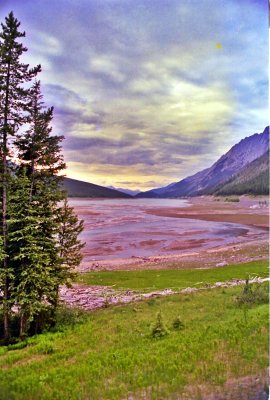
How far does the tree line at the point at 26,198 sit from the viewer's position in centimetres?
1441

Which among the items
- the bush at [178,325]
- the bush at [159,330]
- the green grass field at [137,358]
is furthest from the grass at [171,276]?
the bush at [159,330]

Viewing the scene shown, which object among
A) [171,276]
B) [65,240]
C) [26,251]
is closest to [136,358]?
[26,251]

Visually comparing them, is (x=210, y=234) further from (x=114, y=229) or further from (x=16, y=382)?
(x=16, y=382)

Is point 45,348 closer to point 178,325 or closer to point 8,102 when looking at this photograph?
point 178,325

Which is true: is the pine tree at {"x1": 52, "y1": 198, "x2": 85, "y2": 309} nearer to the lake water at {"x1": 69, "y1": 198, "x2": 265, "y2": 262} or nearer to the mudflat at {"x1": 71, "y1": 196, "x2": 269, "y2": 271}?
the mudflat at {"x1": 71, "y1": 196, "x2": 269, "y2": 271}

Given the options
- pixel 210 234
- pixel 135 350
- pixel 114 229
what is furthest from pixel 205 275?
pixel 114 229

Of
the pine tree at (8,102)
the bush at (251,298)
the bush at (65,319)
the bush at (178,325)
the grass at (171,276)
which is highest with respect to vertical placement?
the pine tree at (8,102)

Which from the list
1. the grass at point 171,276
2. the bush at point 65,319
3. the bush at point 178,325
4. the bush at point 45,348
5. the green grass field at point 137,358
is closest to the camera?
the green grass field at point 137,358

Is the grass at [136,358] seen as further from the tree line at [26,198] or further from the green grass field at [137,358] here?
the tree line at [26,198]

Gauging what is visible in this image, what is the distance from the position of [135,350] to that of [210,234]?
48.5 m

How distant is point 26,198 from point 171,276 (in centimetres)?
1949

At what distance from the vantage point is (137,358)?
10.9 m

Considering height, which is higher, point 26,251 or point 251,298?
point 26,251

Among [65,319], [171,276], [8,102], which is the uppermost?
[8,102]
